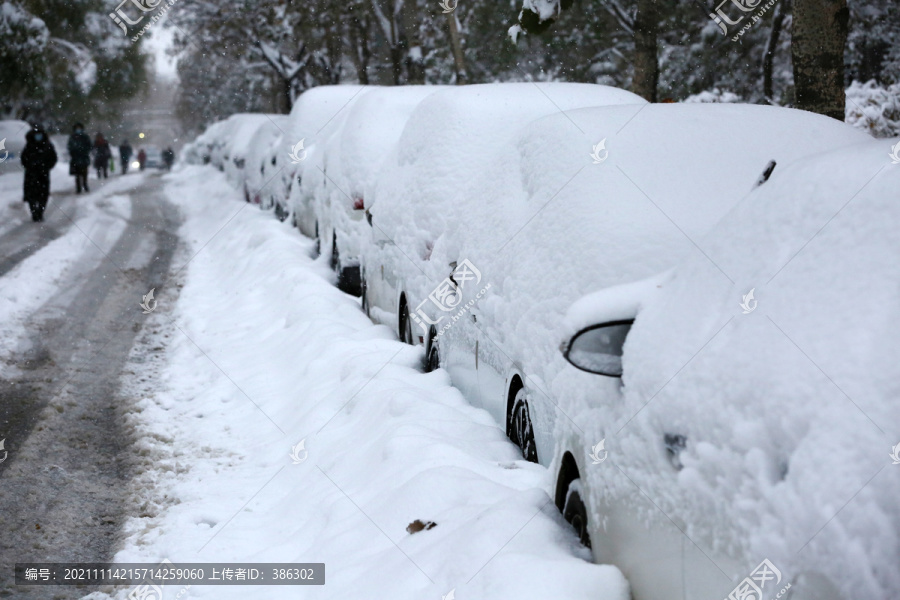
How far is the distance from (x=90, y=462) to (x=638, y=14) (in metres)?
7.86

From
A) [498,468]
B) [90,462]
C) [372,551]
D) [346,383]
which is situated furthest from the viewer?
[346,383]

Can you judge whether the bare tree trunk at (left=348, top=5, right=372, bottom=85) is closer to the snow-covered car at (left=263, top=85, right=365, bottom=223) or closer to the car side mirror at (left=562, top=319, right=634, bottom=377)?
the snow-covered car at (left=263, top=85, right=365, bottom=223)

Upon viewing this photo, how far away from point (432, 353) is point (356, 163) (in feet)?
10.9

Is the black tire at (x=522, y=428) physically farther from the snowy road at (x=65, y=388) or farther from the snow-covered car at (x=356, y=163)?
the snow-covered car at (x=356, y=163)

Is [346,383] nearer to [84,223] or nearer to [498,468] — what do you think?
[498,468]

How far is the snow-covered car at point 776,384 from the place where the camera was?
1.74m

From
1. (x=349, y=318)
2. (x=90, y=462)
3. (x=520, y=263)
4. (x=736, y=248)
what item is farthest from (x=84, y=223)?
(x=736, y=248)

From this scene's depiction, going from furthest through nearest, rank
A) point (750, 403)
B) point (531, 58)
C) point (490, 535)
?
point (531, 58), point (490, 535), point (750, 403)

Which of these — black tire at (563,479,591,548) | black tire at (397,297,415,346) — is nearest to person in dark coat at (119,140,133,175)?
black tire at (397,297,415,346)

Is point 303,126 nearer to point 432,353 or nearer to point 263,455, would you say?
point 432,353

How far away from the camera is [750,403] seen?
2010 millimetres

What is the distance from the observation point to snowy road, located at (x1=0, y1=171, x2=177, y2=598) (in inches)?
171

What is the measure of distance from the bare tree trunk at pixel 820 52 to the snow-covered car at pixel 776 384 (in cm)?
434

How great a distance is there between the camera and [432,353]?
6117 millimetres
